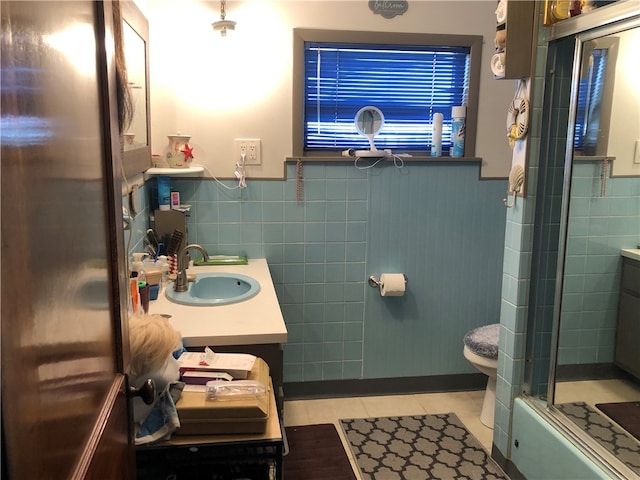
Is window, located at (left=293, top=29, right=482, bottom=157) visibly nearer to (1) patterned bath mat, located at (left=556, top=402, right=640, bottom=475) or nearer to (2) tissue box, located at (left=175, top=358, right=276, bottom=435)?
(1) patterned bath mat, located at (left=556, top=402, right=640, bottom=475)

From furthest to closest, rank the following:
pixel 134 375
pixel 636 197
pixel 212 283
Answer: pixel 212 283
pixel 636 197
pixel 134 375

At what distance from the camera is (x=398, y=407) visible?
9.93 feet

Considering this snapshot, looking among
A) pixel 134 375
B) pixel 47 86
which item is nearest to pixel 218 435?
pixel 134 375

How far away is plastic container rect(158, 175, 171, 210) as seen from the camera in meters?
2.71

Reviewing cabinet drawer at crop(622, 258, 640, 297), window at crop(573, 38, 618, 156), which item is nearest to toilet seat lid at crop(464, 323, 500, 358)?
cabinet drawer at crop(622, 258, 640, 297)

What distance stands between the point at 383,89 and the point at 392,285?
104cm

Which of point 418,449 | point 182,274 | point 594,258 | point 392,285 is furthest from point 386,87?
point 418,449

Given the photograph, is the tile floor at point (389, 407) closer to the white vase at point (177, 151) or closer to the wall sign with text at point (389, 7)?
the white vase at point (177, 151)

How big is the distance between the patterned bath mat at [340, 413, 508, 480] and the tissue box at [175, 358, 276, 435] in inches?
42.7

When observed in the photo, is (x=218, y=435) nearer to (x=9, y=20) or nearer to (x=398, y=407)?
(x=9, y=20)

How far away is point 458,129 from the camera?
2.96m

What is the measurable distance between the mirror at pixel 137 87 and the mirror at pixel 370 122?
105 cm

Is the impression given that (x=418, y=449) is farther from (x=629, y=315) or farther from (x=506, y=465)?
(x=629, y=315)

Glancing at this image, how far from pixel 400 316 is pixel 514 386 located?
0.93 meters
